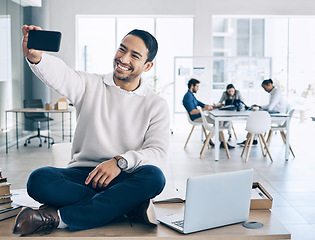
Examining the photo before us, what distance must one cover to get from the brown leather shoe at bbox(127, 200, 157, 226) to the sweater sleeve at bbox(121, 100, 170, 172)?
0.68ft

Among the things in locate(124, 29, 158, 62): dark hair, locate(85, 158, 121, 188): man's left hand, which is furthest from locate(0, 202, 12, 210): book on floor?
locate(124, 29, 158, 62): dark hair

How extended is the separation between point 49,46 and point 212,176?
932mm

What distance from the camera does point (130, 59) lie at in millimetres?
2338

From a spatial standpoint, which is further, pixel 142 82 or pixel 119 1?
pixel 119 1

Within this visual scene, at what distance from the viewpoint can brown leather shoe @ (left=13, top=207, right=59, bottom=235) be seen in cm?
174

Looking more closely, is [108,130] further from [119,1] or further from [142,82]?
[119,1]

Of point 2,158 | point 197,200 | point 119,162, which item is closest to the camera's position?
point 197,200

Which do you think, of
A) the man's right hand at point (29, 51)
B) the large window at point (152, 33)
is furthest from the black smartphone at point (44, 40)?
the large window at point (152, 33)

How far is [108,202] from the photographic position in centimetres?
192

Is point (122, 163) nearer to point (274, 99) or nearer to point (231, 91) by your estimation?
point (274, 99)

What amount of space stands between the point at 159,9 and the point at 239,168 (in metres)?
6.05

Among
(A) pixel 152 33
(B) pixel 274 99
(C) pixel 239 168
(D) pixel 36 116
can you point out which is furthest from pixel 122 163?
(A) pixel 152 33

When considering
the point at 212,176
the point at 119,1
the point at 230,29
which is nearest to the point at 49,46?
the point at 212,176

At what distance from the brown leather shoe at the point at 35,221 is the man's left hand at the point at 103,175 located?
222mm
